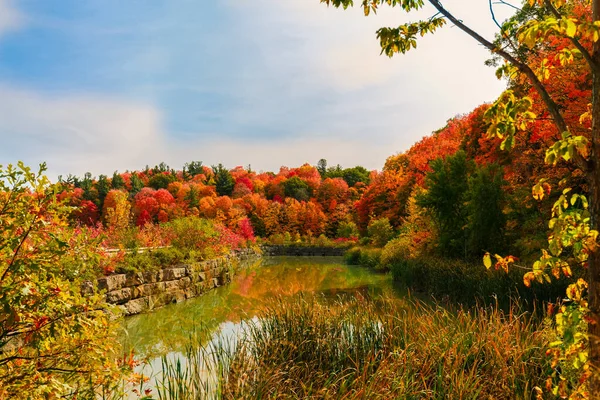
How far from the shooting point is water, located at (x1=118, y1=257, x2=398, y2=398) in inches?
221

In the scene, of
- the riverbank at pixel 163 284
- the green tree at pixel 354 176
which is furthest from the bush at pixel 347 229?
the riverbank at pixel 163 284

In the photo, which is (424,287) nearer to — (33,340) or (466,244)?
→ (466,244)

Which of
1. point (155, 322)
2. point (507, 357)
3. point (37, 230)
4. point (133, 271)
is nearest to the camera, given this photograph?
point (37, 230)

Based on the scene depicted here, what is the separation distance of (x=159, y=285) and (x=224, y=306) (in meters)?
1.68

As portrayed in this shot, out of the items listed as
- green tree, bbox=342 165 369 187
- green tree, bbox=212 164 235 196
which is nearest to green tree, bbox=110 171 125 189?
green tree, bbox=212 164 235 196

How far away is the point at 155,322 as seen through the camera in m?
8.33

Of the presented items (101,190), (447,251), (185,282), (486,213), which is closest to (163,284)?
(185,282)

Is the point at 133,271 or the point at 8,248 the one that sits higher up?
the point at 8,248

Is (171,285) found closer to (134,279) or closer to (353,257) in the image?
(134,279)

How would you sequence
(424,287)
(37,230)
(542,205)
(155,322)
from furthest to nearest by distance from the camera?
(424,287), (542,205), (155,322), (37,230)

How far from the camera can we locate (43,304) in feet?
7.70

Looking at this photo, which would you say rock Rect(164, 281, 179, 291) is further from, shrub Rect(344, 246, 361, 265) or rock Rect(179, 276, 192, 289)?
shrub Rect(344, 246, 361, 265)

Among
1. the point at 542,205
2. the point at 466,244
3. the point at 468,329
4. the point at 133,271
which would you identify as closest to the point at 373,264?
the point at 466,244

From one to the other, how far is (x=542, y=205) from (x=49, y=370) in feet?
38.6
